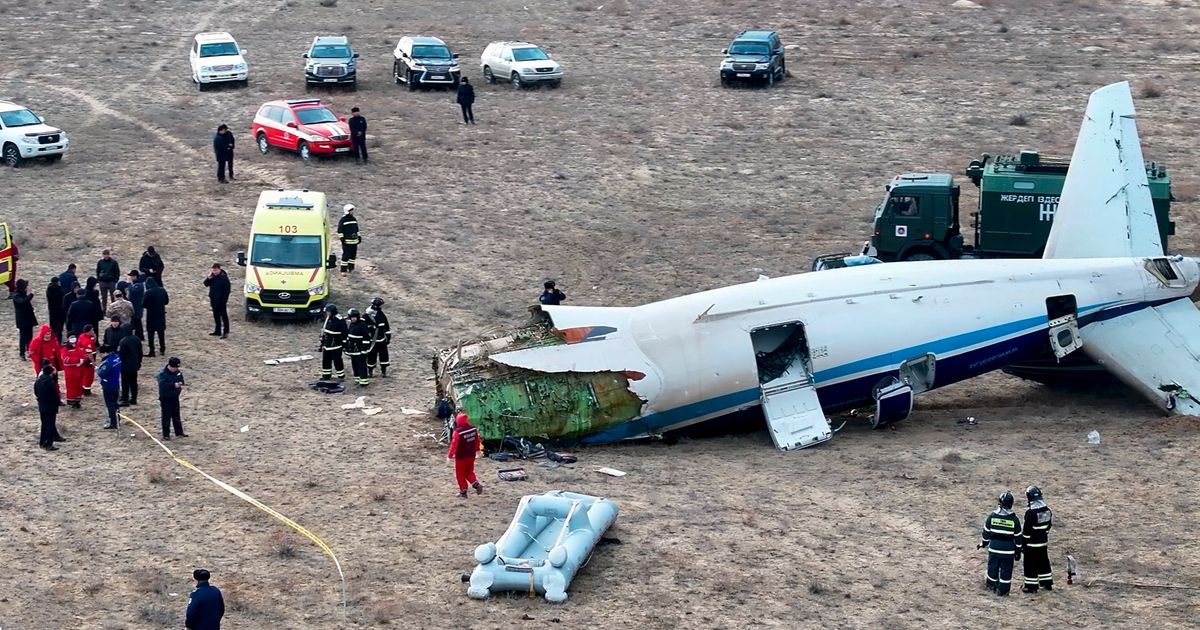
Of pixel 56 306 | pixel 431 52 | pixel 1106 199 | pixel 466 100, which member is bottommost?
pixel 56 306

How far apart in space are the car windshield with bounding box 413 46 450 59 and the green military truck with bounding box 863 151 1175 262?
23.6 metres

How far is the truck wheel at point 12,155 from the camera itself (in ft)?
148

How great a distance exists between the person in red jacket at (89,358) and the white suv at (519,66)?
26.5 meters

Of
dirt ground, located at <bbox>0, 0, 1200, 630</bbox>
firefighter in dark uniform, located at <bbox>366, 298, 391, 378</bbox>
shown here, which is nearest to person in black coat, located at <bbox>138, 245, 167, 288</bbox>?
dirt ground, located at <bbox>0, 0, 1200, 630</bbox>

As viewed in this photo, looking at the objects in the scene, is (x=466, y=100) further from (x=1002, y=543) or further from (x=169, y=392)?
(x=1002, y=543)

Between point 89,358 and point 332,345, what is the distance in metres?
4.49

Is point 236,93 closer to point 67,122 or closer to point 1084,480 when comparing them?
point 67,122

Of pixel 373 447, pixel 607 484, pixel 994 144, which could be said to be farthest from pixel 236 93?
pixel 607 484

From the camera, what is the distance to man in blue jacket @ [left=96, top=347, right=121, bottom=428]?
2662cm

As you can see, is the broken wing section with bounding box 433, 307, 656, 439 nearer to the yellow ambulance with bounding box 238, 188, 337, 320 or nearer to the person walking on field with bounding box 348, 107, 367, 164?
the yellow ambulance with bounding box 238, 188, 337, 320

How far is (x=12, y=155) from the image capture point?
148 feet

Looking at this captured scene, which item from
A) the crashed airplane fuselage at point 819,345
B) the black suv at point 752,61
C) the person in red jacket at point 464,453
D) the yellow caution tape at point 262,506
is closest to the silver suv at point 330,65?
the black suv at point 752,61

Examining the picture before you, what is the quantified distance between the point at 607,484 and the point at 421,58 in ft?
106

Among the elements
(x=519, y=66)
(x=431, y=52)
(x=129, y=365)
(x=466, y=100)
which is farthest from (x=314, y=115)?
(x=129, y=365)
